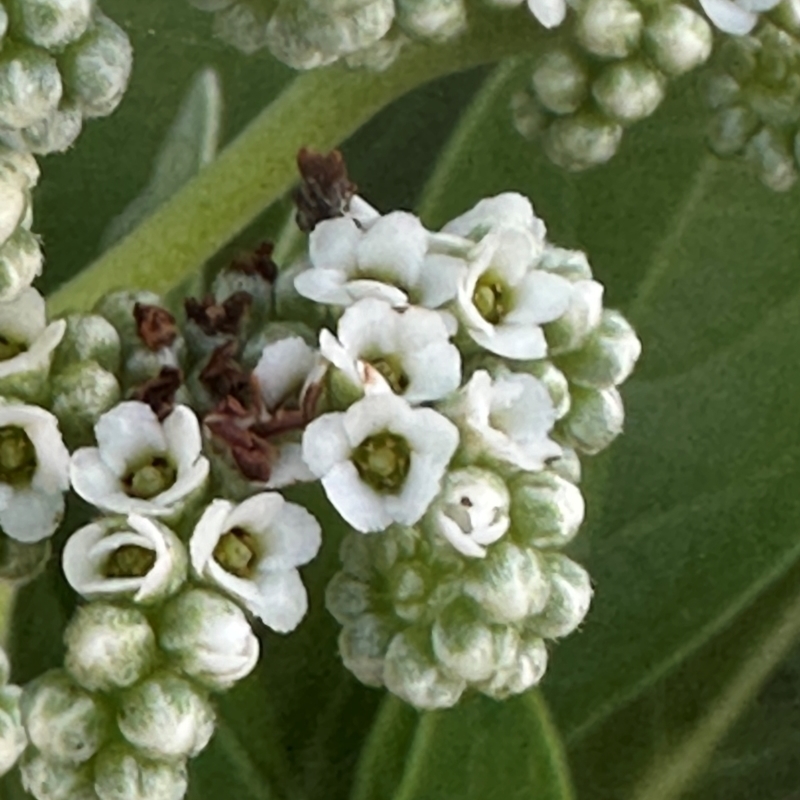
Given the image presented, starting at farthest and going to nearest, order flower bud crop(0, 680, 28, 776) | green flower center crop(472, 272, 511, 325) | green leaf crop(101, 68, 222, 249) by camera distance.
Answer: green leaf crop(101, 68, 222, 249), green flower center crop(472, 272, 511, 325), flower bud crop(0, 680, 28, 776)

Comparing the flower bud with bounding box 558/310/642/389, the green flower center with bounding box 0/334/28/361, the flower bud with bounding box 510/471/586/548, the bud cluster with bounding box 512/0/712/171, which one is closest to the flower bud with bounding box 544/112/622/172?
the bud cluster with bounding box 512/0/712/171

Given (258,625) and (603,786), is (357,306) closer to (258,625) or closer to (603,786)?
(258,625)

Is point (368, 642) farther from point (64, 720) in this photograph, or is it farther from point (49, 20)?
point (49, 20)

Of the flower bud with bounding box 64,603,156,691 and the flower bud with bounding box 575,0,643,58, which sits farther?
the flower bud with bounding box 575,0,643,58

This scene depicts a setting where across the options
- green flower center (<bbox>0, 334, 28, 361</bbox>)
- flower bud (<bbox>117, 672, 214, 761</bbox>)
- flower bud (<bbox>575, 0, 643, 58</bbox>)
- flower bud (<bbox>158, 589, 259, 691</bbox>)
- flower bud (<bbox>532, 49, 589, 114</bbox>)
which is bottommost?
flower bud (<bbox>117, 672, 214, 761</bbox>)

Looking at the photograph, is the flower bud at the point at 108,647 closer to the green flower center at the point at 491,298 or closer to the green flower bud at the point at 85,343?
the green flower bud at the point at 85,343

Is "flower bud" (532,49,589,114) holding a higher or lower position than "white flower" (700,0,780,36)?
lower

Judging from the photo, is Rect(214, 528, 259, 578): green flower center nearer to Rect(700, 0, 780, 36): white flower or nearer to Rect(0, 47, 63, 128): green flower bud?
Rect(0, 47, 63, 128): green flower bud

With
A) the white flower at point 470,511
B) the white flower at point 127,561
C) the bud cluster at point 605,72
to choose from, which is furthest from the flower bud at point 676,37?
the white flower at point 127,561
